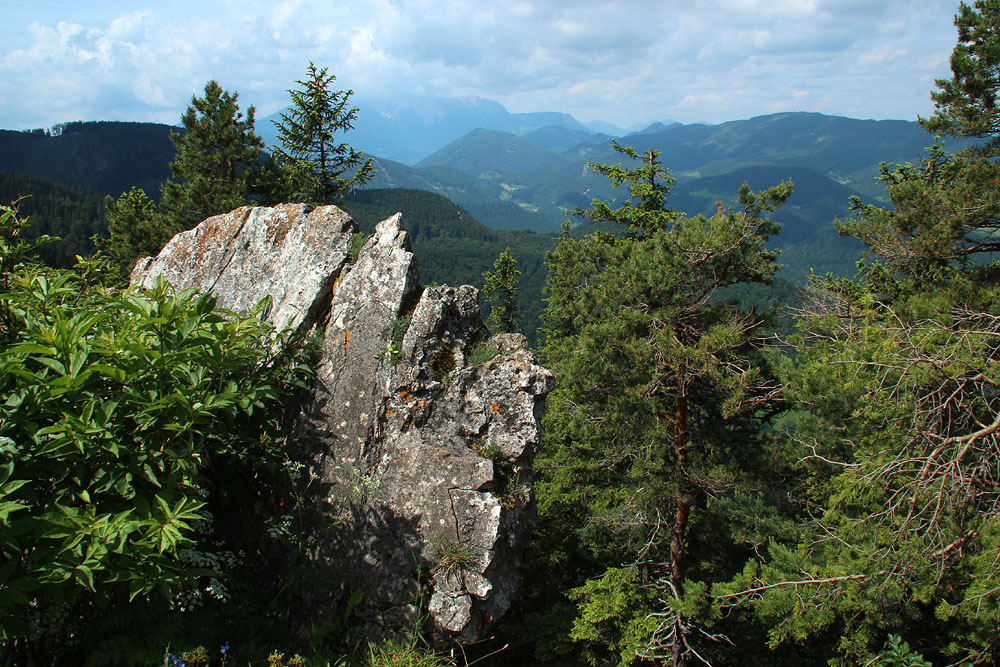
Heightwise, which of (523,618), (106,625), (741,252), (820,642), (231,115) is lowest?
(820,642)

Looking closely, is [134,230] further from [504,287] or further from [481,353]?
[481,353]

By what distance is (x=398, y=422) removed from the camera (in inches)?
247

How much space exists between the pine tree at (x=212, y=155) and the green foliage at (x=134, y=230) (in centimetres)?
84

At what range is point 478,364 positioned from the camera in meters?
6.74

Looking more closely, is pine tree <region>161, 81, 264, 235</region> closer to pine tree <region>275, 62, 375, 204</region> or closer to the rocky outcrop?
pine tree <region>275, 62, 375, 204</region>

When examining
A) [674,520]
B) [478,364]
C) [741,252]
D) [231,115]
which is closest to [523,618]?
[674,520]

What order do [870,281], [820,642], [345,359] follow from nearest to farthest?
[345,359] < [820,642] < [870,281]

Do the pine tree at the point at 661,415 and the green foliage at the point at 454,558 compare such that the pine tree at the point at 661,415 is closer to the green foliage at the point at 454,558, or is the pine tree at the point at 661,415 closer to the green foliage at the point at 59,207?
the green foliage at the point at 454,558

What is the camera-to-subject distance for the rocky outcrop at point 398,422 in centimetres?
549

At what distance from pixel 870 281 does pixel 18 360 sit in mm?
21040

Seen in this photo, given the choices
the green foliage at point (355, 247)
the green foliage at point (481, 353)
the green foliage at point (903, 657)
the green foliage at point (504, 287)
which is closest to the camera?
the green foliage at point (903, 657)

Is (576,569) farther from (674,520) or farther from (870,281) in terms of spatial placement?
(870,281)

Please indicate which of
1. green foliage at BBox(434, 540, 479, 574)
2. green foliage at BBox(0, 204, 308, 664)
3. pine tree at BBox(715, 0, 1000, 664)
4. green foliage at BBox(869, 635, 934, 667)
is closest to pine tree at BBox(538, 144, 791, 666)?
pine tree at BBox(715, 0, 1000, 664)

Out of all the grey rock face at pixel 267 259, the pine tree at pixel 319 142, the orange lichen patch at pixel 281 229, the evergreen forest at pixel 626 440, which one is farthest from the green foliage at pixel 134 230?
the orange lichen patch at pixel 281 229
